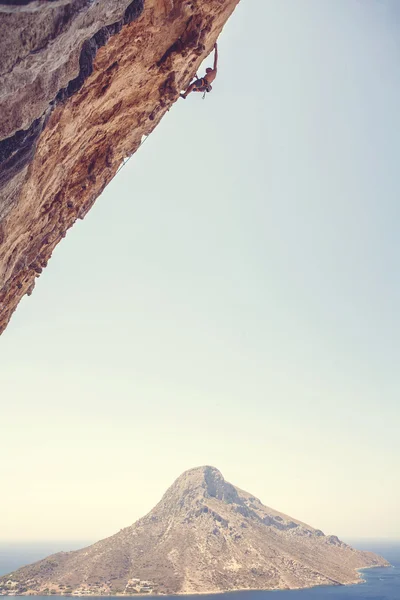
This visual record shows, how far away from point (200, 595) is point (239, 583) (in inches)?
564

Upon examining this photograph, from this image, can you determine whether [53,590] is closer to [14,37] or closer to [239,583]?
[239,583]

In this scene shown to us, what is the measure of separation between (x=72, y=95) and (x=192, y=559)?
134003 mm

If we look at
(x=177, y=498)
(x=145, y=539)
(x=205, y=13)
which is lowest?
(x=145, y=539)

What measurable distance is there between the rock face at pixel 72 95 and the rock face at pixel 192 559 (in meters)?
113

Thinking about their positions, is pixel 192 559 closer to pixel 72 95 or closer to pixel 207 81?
pixel 207 81

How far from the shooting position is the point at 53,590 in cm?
9694

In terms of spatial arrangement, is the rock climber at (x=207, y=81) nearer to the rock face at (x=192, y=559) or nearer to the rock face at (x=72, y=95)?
the rock face at (x=72, y=95)

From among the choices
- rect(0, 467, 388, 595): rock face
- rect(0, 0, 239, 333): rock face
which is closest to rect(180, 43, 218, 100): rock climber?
rect(0, 0, 239, 333): rock face

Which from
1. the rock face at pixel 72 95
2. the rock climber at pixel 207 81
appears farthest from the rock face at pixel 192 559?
the rock climber at pixel 207 81

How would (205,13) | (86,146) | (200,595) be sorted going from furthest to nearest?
(200,595) → (86,146) → (205,13)

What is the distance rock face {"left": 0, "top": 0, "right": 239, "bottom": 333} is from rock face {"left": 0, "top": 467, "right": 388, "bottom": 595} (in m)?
113

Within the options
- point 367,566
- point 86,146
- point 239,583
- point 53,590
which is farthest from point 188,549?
point 86,146

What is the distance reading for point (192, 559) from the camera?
111875 mm

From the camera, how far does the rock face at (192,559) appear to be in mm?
100312
